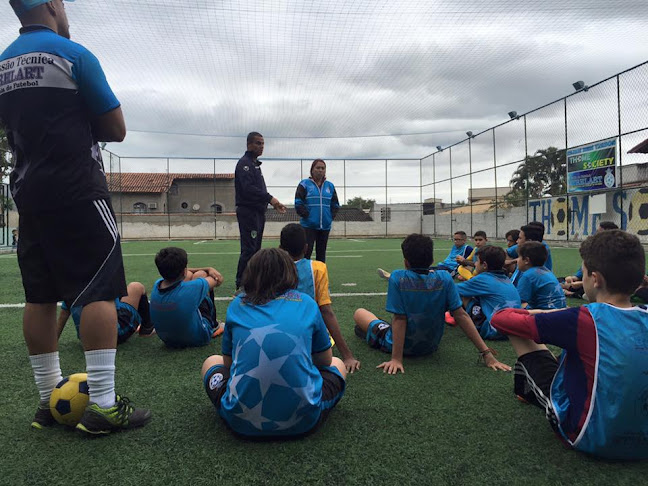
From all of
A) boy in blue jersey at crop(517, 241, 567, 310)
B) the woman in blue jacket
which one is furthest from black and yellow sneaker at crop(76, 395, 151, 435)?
the woman in blue jacket

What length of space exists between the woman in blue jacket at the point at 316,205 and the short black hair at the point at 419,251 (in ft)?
9.51

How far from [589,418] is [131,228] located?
2553cm

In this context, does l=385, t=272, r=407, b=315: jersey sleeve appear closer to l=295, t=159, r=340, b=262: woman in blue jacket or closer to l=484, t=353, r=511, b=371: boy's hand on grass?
l=484, t=353, r=511, b=371: boy's hand on grass

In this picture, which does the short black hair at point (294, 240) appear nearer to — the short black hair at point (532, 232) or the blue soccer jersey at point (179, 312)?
the blue soccer jersey at point (179, 312)

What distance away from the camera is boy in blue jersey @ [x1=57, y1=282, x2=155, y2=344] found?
330 centimetres

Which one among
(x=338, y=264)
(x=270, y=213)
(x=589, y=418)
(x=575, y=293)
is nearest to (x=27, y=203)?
(x=589, y=418)

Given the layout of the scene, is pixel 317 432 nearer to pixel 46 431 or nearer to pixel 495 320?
pixel 495 320

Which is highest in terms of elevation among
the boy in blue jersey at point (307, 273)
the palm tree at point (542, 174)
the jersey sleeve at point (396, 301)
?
the palm tree at point (542, 174)

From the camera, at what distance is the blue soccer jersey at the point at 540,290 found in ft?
12.3

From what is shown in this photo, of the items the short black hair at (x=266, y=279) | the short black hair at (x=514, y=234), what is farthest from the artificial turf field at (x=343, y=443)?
the short black hair at (x=514, y=234)

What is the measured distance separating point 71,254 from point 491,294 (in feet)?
9.94

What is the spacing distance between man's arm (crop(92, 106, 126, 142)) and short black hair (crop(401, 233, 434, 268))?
6.06 ft

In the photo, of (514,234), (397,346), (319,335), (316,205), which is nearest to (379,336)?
(397,346)

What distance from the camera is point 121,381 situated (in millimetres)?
2658
